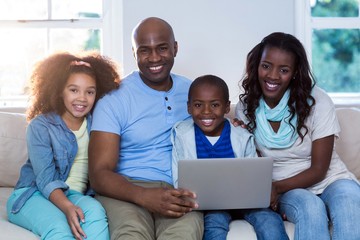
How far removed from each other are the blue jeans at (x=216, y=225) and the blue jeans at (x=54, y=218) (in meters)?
0.34

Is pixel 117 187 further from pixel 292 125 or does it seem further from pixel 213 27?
pixel 213 27

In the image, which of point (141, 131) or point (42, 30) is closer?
point (141, 131)

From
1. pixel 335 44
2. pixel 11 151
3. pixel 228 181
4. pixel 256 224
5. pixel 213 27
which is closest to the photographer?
pixel 228 181

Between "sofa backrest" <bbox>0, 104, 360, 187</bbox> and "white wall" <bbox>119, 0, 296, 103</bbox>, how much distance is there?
19.9 inches

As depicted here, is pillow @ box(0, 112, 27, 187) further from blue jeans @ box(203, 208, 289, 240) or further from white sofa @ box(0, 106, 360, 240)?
blue jeans @ box(203, 208, 289, 240)

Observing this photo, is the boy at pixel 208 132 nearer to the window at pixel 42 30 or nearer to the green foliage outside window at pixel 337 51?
the window at pixel 42 30

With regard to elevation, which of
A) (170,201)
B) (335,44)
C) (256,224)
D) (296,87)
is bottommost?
(256,224)

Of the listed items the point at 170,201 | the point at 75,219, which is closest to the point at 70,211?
the point at 75,219

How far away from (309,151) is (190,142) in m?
0.46

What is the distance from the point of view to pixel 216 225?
2.02 meters

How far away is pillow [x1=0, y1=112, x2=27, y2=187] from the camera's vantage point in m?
2.53

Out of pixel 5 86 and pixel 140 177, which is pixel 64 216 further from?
pixel 5 86

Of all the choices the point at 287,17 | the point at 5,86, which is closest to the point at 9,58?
the point at 5,86

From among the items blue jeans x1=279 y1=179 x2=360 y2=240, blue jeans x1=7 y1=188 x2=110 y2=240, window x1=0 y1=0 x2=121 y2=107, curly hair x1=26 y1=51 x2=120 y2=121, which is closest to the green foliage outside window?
window x1=0 y1=0 x2=121 y2=107
